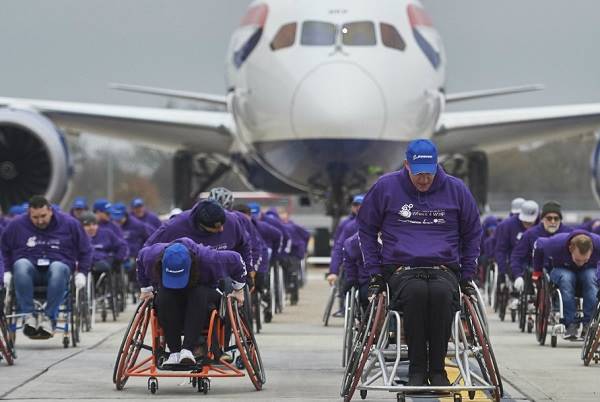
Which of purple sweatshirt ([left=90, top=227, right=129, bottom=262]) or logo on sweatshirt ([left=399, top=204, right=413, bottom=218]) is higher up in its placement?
logo on sweatshirt ([left=399, top=204, right=413, bottom=218])

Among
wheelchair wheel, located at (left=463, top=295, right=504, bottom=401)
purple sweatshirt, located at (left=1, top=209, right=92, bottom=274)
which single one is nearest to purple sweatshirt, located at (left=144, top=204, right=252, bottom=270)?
wheelchair wheel, located at (left=463, top=295, right=504, bottom=401)

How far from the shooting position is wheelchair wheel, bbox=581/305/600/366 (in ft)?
38.2

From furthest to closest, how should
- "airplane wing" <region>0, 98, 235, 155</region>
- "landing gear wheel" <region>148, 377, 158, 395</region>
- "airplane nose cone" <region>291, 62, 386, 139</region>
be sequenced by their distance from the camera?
"airplane wing" <region>0, 98, 235, 155</region> < "airplane nose cone" <region>291, 62, 386, 139</region> < "landing gear wheel" <region>148, 377, 158, 395</region>

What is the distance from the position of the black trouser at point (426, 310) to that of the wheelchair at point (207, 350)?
4.95 ft

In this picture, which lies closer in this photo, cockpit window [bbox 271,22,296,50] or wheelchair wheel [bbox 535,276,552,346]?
wheelchair wheel [bbox 535,276,552,346]

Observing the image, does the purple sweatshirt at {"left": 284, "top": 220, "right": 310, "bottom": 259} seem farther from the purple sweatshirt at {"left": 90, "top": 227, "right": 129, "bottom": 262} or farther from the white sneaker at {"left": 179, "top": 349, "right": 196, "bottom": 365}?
the white sneaker at {"left": 179, "top": 349, "right": 196, "bottom": 365}

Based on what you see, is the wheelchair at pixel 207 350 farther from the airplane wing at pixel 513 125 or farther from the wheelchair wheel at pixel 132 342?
the airplane wing at pixel 513 125

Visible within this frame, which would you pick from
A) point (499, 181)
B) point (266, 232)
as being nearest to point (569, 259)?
point (266, 232)

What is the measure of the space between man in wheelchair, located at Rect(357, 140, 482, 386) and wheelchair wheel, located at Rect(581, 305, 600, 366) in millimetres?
3116

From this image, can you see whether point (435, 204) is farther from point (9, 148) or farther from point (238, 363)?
point (9, 148)

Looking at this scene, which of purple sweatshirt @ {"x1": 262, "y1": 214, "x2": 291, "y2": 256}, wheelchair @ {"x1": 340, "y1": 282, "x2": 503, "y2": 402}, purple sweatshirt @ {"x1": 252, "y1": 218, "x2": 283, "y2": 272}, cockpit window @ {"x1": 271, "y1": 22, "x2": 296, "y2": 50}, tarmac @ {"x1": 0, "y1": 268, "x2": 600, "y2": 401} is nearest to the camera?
wheelchair @ {"x1": 340, "y1": 282, "x2": 503, "y2": 402}

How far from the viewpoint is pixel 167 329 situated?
9.88m

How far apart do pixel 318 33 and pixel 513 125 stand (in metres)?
5.51

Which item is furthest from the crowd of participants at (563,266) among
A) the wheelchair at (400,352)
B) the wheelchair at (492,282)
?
the wheelchair at (492,282)
